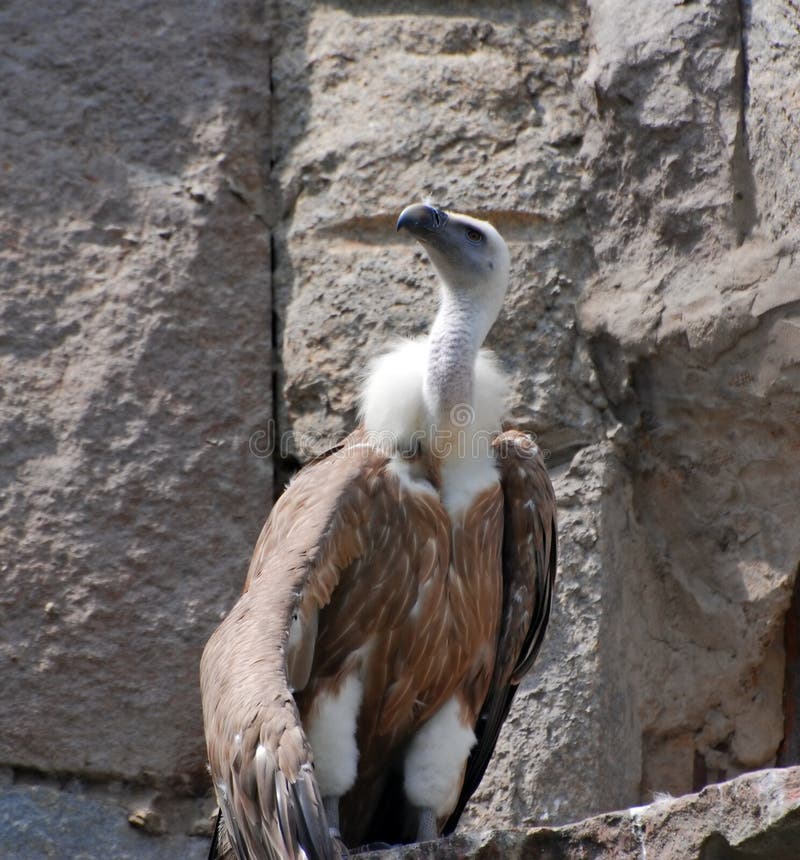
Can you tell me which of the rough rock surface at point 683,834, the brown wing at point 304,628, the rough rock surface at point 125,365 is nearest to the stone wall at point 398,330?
the rough rock surface at point 125,365

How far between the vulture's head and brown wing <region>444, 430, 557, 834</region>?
435 mm

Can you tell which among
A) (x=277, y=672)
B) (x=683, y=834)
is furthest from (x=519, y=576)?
(x=683, y=834)

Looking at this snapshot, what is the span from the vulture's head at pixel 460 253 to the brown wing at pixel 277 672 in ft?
1.97

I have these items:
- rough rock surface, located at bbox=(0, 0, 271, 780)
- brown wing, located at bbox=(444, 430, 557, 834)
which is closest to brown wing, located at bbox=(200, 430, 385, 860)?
brown wing, located at bbox=(444, 430, 557, 834)

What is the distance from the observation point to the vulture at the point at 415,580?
4.08m

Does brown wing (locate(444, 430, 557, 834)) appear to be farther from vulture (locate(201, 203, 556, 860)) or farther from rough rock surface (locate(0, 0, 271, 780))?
rough rock surface (locate(0, 0, 271, 780))

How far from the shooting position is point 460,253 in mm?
4621

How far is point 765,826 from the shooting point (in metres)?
3.10

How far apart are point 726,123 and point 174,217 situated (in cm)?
177

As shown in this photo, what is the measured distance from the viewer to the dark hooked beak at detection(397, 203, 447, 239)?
4.54 metres

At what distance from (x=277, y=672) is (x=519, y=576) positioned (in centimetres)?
108

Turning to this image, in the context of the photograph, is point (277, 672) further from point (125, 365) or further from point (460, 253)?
point (125, 365)

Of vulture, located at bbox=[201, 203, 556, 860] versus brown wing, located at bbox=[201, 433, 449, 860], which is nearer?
brown wing, located at bbox=[201, 433, 449, 860]

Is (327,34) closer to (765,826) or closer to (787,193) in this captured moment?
(787,193)
